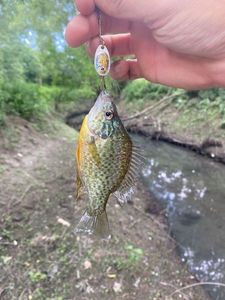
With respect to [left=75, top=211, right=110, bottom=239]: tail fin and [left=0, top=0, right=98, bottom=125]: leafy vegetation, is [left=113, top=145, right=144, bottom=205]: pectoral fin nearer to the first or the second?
[left=75, top=211, right=110, bottom=239]: tail fin

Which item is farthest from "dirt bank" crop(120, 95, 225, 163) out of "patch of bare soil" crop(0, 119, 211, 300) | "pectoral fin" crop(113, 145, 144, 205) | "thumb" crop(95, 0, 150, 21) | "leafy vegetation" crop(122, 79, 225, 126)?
"pectoral fin" crop(113, 145, 144, 205)

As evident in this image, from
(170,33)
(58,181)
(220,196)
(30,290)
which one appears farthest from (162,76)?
(220,196)

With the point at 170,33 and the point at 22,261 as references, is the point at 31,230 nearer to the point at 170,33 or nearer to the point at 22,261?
the point at 22,261

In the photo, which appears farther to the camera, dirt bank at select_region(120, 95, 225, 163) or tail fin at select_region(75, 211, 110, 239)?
dirt bank at select_region(120, 95, 225, 163)

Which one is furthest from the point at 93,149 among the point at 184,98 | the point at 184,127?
the point at 184,98

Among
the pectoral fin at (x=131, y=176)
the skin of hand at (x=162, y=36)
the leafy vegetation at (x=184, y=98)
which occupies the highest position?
the skin of hand at (x=162, y=36)

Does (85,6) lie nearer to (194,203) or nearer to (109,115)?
(109,115)

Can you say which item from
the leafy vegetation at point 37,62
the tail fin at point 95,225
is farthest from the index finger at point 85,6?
the tail fin at point 95,225

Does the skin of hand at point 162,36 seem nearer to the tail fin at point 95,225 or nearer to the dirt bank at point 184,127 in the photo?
the tail fin at point 95,225
